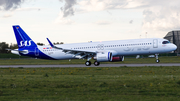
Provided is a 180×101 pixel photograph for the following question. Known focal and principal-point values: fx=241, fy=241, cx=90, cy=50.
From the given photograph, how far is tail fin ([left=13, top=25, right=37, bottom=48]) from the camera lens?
39.9m

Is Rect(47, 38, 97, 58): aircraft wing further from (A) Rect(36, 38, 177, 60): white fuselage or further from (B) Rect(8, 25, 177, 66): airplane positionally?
(A) Rect(36, 38, 177, 60): white fuselage

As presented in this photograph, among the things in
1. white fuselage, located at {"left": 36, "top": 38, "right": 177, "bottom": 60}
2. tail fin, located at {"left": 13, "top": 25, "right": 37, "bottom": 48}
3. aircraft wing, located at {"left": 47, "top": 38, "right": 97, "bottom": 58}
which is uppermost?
tail fin, located at {"left": 13, "top": 25, "right": 37, "bottom": 48}

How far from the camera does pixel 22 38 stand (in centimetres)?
4006

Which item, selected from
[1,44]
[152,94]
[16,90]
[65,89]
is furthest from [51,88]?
[1,44]

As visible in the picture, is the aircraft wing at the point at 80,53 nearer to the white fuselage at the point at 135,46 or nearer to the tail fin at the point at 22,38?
the white fuselage at the point at 135,46

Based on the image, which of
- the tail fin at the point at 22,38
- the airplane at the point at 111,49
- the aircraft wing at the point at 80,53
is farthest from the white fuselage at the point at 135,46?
the tail fin at the point at 22,38

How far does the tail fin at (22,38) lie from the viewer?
39875mm

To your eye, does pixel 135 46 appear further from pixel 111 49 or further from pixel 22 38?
pixel 22 38

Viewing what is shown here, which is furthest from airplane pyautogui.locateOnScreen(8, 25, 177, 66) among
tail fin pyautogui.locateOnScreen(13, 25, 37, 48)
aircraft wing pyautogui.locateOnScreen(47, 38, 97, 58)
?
tail fin pyautogui.locateOnScreen(13, 25, 37, 48)

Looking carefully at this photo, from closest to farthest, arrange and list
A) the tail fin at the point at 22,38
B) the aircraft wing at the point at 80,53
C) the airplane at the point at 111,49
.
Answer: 1. the airplane at the point at 111,49
2. the aircraft wing at the point at 80,53
3. the tail fin at the point at 22,38

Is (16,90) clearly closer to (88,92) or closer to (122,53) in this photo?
(88,92)

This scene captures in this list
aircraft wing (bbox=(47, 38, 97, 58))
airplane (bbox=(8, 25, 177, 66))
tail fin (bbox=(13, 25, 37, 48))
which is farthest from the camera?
tail fin (bbox=(13, 25, 37, 48))

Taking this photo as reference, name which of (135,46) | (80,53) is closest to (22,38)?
(80,53)

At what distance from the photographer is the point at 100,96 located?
10453 millimetres
